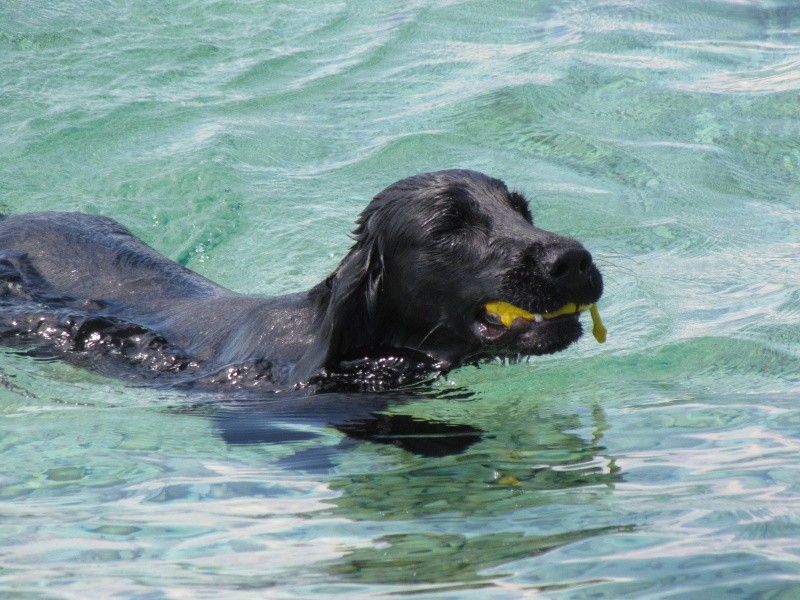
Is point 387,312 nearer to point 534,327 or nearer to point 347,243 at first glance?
point 534,327

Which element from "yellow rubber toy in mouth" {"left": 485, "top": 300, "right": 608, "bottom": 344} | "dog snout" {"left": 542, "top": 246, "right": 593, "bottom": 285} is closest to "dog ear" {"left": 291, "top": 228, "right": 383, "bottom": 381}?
"yellow rubber toy in mouth" {"left": 485, "top": 300, "right": 608, "bottom": 344}

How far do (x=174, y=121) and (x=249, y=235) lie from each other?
6.96 feet

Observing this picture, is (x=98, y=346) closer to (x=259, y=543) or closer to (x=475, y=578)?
(x=259, y=543)

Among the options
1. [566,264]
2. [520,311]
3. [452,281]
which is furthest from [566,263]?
[452,281]

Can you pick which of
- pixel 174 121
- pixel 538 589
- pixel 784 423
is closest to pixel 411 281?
pixel 784 423

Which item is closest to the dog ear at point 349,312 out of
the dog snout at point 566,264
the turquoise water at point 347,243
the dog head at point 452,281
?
the dog head at point 452,281

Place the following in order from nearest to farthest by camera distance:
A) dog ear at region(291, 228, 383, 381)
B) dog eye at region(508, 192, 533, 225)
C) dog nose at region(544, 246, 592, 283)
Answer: dog nose at region(544, 246, 592, 283), dog ear at region(291, 228, 383, 381), dog eye at region(508, 192, 533, 225)

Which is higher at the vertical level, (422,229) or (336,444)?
(422,229)

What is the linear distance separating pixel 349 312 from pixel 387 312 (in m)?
0.21

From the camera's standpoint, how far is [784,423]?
462 cm

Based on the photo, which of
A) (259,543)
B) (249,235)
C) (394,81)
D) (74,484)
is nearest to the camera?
(259,543)

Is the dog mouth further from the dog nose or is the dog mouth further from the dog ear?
the dog ear

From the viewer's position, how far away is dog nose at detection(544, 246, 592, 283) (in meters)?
4.91

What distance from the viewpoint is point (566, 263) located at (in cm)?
491
